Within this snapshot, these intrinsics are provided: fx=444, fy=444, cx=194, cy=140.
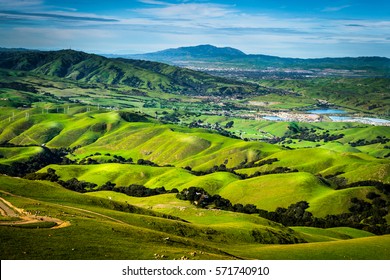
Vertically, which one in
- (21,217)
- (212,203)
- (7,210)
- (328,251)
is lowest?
(212,203)

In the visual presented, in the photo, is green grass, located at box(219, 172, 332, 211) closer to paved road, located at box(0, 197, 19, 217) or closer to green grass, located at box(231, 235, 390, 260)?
green grass, located at box(231, 235, 390, 260)

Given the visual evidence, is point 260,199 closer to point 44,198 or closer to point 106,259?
point 44,198

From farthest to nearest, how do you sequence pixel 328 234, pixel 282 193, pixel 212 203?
pixel 282 193
pixel 212 203
pixel 328 234

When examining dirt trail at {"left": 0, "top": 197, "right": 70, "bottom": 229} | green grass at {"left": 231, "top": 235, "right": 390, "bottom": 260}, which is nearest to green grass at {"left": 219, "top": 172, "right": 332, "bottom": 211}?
green grass at {"left": 231, "top": 235, "right": 390, "bottom": 260}

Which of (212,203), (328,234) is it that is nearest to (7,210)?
(328,234)

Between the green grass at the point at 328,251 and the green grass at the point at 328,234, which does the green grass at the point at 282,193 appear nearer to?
the green grass at the point at 328,234

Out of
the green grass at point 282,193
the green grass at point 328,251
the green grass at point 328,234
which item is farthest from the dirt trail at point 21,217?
the green grass at point 282,193

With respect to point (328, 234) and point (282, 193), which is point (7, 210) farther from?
point (282, 193)
